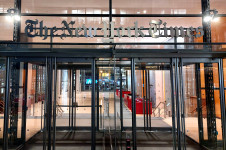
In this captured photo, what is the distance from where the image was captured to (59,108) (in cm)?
644

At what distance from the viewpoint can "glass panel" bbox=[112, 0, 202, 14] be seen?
5.53 m

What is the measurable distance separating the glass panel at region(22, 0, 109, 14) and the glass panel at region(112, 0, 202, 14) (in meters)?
0.57

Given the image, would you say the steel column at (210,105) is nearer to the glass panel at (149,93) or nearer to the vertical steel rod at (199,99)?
the vertical steel rod at (199,99)

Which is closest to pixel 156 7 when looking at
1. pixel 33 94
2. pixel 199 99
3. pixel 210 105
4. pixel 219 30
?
pixel 219 30

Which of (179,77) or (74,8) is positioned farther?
(74,8)

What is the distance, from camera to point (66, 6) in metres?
5.60

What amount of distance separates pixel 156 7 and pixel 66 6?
3659 mm

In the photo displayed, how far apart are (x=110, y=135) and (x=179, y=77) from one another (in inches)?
132

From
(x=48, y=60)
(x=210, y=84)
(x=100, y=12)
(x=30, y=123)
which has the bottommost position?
(x=30, y=123)

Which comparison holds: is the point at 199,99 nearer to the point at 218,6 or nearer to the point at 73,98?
the point at 218,6

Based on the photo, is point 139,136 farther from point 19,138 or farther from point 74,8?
point 74,8

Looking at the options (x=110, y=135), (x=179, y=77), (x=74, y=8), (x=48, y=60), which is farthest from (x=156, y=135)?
(x=74, y=8)

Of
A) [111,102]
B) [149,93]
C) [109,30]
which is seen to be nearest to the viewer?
[109,30]

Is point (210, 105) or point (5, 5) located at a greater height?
point (5, 5)
